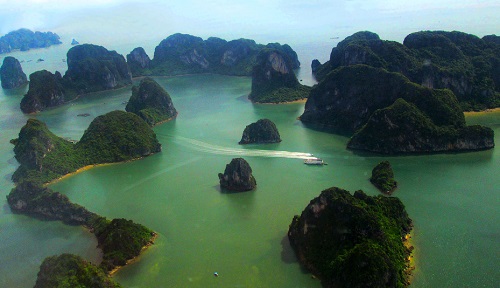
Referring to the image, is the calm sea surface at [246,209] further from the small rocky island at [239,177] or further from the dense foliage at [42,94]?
the dense foliage at [42,94]

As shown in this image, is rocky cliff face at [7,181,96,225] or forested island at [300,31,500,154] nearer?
rocky cliff face at [7,181,96,225]

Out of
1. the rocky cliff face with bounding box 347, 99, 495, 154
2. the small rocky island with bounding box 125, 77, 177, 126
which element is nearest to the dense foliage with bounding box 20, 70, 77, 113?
the small rocky island with bounding box 125, 77, 177, 126

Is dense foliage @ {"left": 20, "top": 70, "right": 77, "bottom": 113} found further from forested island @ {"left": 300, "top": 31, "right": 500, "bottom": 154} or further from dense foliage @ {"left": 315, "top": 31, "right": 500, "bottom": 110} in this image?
dense foliage @ {"left": 315, "top": 31, "right": 500, "bottom": 110}

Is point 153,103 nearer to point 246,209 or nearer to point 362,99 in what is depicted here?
point 362,99

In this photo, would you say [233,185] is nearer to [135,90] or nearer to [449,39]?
[135,90]

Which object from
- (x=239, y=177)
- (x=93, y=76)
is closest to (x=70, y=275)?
(x=239, y=177)

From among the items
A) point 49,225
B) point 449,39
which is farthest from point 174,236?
point 449,39
